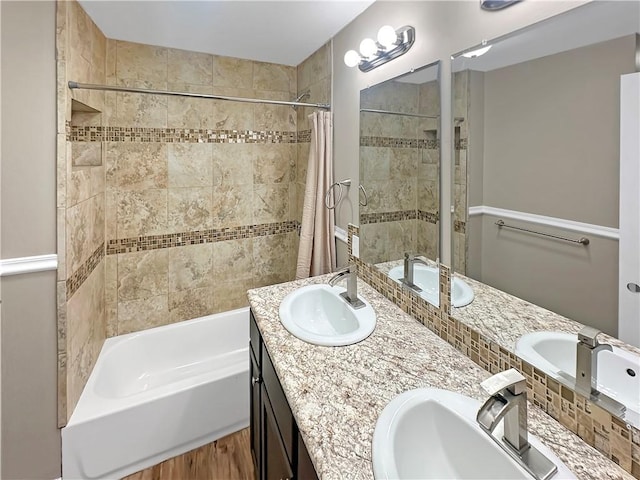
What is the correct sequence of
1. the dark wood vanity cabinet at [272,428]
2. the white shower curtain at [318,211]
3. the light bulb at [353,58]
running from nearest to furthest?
the dark wood vanity cabinet at [272,428] < the light bulb at [353,58] < the white shower curtain at [318,211]

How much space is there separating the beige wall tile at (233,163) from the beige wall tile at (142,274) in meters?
0.73

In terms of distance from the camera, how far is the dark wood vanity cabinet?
917 mm

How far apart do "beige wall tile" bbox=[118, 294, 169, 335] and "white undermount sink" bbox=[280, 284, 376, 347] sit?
1.39 metres

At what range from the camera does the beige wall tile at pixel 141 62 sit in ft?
7.23

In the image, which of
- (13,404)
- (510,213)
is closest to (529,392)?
(510,213)

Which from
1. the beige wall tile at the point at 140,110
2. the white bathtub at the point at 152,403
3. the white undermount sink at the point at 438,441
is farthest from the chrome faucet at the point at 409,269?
the beige wall tile at the point at 140,110

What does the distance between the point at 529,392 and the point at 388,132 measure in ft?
3.93

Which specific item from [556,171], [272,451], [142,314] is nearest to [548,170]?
[556,171]

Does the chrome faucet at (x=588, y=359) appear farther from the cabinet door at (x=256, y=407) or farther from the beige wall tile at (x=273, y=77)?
the beige wall tile at (x=273, y=77)

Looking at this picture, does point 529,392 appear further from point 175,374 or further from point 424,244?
point 175,374

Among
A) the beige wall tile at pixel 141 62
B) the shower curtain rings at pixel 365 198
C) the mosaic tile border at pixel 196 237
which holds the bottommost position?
the mosaic tile border at pixel 196 237

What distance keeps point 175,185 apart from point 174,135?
0.37 m

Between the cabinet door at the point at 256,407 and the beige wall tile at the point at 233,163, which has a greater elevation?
the beige wall tile at the point at 233,163

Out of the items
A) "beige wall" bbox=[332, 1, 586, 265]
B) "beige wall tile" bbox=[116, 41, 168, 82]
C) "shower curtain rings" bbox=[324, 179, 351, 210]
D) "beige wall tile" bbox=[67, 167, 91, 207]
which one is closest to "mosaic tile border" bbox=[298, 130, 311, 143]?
"beige wall" bbox=[332, 1, 586, 265]
